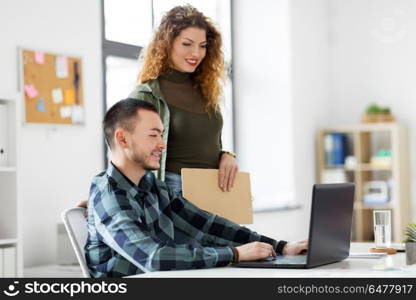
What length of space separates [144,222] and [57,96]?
2255 mm

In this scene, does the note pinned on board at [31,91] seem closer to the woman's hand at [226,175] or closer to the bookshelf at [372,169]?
the woman's hand at [226,175]

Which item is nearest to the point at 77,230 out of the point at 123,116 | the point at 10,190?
the point at 123,116

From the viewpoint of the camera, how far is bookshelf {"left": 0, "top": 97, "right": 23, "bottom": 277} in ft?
11.2

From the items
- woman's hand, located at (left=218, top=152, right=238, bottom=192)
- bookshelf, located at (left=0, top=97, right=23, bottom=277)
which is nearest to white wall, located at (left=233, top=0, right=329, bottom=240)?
bookshelf, located at (left=0, top=97, right=23, bottom=277)

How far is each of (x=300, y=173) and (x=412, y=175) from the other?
100 cm

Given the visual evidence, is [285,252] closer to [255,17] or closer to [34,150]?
[34,150]

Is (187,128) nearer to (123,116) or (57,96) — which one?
(123,116)

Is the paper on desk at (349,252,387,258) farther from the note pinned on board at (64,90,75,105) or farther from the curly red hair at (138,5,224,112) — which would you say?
the note pinned on board at (64,90,75,105)

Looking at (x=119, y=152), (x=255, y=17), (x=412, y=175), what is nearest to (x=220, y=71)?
(x=119, y=152)

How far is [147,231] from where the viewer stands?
6.18ft

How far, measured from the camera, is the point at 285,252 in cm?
215

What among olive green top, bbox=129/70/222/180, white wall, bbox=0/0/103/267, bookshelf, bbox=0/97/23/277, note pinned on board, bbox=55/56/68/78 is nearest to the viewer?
olive green top, bbox=129/70/222/180

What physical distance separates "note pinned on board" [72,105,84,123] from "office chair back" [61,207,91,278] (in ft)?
7.21

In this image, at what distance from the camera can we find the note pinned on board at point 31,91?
12.8 ft
